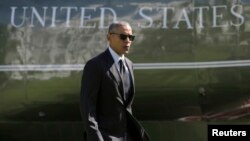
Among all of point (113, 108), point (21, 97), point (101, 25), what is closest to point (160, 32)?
point (101, 25)

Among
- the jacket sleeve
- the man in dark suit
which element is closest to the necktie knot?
the man in dark suit

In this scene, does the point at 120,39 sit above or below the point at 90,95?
above

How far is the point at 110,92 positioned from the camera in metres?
3.34

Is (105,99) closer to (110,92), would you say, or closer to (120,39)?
(110,92)

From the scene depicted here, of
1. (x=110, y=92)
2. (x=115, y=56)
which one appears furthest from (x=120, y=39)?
(x=110, y=92)

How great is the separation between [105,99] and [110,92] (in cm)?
6

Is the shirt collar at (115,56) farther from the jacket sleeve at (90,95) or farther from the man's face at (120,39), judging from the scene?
the jacket sleeve at (90,95)

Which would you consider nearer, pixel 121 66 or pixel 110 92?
pixel 110 92

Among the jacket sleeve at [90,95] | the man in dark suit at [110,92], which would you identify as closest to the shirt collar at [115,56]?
the man in dark suit at [110,92]

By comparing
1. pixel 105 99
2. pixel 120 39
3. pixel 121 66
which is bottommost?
pixel 105 99

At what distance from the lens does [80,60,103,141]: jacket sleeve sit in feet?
10.6

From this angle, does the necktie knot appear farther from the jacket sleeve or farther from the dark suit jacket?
the jacket sleeve

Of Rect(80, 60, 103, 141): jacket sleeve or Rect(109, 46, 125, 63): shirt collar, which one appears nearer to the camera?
Rect(80, 60, 103, 141): jacket sleeve

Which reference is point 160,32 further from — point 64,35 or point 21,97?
point 21,97
